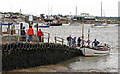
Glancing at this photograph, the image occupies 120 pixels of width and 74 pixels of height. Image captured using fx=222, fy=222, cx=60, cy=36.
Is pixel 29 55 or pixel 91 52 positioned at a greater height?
pixel 29 55

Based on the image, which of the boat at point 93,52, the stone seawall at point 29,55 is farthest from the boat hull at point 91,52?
the stone seawall at point 29,55

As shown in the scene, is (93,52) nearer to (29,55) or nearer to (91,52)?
(91,52)

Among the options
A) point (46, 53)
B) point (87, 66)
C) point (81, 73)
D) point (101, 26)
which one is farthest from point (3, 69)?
point (101, 26)

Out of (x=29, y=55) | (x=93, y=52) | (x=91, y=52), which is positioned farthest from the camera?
(x=93, y=52)

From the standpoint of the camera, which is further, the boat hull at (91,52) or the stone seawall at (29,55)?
the boat hull at (91,52)

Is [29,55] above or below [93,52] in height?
above

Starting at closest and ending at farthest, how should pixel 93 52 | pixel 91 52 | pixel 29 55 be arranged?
pixel 29 55 < pixel 91 52 < pixel 93 52

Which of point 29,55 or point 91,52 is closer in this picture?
point 29,55

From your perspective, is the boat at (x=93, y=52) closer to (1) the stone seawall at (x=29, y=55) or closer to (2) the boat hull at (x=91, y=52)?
(2) the boat hull at (x=91, y=52)

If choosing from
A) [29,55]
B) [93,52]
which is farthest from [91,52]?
[29,55]

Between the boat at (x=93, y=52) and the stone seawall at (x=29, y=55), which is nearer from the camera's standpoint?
the stone seawall at (x=29, y=55)

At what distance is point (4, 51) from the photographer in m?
16.7

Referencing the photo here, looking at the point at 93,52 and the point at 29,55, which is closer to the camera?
the point at 29,55

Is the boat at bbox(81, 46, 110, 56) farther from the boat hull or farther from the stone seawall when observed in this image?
the stone seawall
